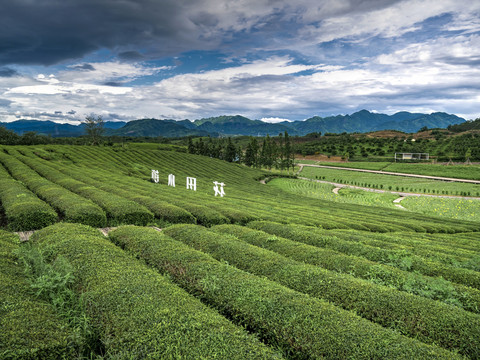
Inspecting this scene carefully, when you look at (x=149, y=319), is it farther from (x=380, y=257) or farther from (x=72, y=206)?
(x=72, y=206)

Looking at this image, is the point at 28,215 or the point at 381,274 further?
the point at 28,215

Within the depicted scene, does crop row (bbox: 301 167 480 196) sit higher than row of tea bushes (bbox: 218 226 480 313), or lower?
lower

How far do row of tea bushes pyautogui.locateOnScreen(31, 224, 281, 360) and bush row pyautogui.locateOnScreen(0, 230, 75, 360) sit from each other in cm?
69

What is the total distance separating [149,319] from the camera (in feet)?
18.2

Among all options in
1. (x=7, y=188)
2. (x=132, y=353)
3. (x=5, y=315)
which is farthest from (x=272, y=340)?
(x=7, y=188)

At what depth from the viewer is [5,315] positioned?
5.23m

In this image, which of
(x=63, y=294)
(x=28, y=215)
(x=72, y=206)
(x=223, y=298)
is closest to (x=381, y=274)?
(x=223, y=298)

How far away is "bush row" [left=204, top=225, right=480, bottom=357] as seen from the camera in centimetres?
586

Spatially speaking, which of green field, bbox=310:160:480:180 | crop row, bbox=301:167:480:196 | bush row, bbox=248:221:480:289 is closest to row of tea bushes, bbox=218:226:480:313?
bush row, bbox=248:221:480:289

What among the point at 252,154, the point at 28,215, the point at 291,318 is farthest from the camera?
the point at 252,154

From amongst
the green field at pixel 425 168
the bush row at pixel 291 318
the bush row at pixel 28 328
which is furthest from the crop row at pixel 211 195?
the green field at pixel 425 168

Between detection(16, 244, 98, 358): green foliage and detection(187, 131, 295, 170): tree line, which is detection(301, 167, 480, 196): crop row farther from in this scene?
detection(16, 244, 98, 358): green foliage

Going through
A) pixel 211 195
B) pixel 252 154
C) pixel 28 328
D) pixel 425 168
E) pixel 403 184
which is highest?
Result: pixel 252 154

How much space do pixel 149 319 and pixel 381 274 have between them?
7.23 meters
